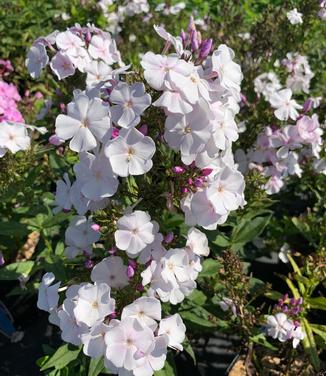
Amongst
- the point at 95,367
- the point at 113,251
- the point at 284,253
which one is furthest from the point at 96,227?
the point at 284,253

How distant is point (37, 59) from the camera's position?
6.15ft

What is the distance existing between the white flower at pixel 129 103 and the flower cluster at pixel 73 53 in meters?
0.50

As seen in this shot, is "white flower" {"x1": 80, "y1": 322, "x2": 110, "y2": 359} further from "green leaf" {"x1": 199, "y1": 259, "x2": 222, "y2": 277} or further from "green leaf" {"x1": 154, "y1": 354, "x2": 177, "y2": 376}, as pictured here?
"green leaf" {"x1": 199, "y1": 259, "x2": 222, "y2": 277}

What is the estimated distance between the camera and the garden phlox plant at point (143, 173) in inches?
50.9

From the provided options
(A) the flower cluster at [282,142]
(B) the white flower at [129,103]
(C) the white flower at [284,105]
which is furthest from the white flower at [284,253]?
(B) the white flower at [129,103]

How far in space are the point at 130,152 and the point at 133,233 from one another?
0.24 m

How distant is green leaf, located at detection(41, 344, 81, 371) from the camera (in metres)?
1.76

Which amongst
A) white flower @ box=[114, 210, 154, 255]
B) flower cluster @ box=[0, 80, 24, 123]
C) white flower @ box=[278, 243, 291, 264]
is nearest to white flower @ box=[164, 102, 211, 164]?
white flower @ box=[114, 210, 154, 255]

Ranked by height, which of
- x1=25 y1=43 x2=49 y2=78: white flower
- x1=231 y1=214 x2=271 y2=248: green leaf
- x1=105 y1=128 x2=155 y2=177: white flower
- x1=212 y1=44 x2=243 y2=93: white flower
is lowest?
x1=231 y1=214 x2=271 y2=248: green leaf

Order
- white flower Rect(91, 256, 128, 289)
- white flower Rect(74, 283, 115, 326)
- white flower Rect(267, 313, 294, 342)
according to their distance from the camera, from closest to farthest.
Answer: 1. white flower Rect(74, 283, 115, 326)
2. white flower Rect(91, 256, 128, 289)
3. white flower Rect(267, 313, 294, 342)

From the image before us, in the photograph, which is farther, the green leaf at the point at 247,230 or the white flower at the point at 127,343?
the green leaf at the point at 247,230

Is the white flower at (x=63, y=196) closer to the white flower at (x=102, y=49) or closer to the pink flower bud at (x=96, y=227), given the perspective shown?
the pink flower bud at (x=96, y=227)

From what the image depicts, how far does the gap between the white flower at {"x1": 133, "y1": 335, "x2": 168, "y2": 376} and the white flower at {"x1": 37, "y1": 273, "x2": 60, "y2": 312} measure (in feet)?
1.03

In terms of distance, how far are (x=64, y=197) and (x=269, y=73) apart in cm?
146
